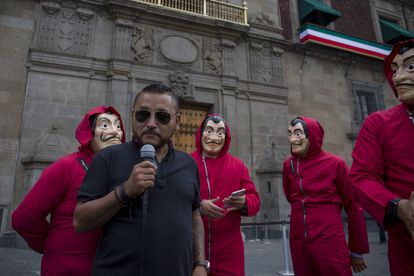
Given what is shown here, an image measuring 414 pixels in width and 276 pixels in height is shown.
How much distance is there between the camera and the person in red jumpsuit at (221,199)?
2627 millimetres

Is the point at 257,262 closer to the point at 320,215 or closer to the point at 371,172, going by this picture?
the point at 320,215

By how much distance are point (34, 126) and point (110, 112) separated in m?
7.00

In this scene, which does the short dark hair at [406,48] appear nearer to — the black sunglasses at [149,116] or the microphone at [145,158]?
the black sunglasses at [149,116]

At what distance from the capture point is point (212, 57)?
11250 millimetres

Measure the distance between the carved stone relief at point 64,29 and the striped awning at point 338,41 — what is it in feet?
29.0

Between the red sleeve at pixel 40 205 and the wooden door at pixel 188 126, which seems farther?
the wooden door at pixel 188 126

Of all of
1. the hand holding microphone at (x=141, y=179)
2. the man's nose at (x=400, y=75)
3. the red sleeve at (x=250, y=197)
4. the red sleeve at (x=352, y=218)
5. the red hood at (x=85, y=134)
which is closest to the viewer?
the hand holding microphone at (x=141, y=179)

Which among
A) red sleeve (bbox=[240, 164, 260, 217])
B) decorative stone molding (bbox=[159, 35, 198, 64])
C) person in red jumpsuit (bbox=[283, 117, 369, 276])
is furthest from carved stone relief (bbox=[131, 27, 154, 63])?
red sleeve (bbox=[240, 164, 260, 217])

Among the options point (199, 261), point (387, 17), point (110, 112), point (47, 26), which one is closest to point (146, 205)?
point (199, 261)

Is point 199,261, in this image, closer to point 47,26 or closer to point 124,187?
point 124,187

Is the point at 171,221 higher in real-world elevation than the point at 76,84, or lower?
lower

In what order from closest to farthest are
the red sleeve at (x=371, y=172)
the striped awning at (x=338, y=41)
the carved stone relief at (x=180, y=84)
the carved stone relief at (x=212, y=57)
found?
1. the red sleeve at (x=371, y=172)
2. the carved stone relief at (x=180, y=84)
3. the carved stone relief at (x=212, y=57)
4. the striped awning at (x=338, y=41)

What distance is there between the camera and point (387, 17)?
1717 centimetres

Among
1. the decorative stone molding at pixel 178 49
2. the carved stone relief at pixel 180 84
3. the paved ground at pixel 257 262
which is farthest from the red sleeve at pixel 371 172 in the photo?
the decorative stone molding at pixel 178 49
